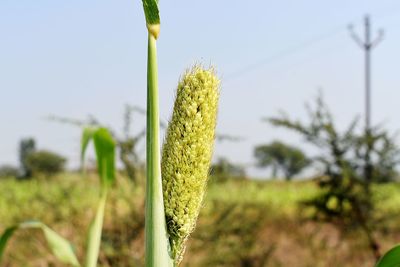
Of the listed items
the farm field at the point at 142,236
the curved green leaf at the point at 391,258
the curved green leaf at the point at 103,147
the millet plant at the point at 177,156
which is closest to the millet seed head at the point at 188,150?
the millet plant at the point at 177,156

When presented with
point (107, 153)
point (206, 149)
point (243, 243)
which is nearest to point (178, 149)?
point (206, 149)

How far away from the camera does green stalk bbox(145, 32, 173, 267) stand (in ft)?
3.10

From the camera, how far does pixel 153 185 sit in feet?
3.09

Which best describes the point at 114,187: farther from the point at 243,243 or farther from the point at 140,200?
the point at 243,243

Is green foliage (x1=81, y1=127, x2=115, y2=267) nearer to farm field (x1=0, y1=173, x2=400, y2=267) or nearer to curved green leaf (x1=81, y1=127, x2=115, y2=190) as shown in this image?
curved green leaf (x1=81, y1=127, x2=115, y2=190)

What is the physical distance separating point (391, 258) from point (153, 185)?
429 mm

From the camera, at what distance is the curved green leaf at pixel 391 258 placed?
1.16 metres

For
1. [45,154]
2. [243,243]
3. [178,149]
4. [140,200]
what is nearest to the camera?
[178,149]

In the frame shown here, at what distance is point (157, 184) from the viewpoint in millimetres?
941

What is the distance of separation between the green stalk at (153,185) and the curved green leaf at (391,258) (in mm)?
379

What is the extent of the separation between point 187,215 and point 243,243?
4438 mm

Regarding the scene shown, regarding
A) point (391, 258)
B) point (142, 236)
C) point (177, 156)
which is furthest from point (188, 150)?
point (142, 236)

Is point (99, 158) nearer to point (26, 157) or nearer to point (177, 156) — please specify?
point (177, 156)

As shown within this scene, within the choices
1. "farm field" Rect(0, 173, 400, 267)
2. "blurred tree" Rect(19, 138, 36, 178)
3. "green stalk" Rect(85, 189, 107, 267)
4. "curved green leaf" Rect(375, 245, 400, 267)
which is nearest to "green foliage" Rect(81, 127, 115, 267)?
"green stalk" Rect(85, 189, 107, 267)
